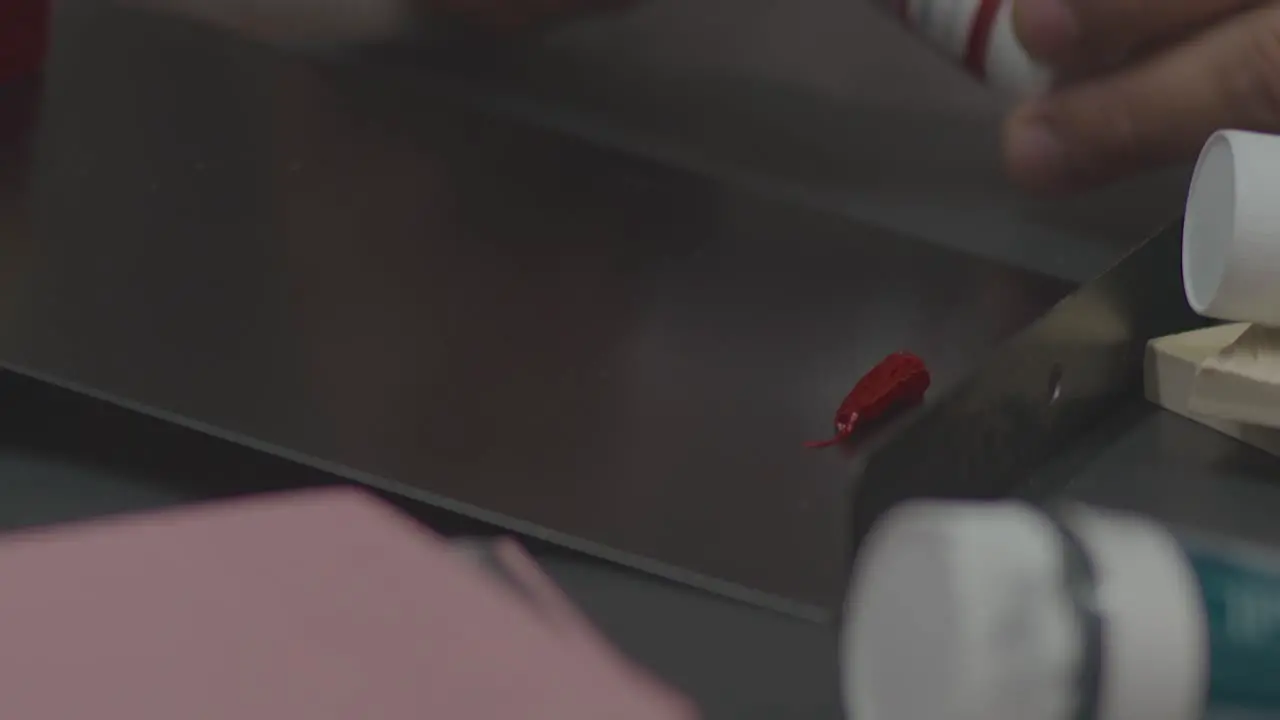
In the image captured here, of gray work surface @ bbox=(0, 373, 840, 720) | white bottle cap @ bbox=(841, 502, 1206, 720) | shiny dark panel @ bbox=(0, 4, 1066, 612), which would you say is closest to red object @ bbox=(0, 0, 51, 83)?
shiny dark panel @ bbox=(0, 4, 1066, 612)

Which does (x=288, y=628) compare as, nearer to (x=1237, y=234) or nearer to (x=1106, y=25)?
(x=1237, y=234)

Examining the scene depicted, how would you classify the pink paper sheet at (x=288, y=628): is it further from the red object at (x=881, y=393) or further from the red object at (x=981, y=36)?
the red object at (x=981, y=36)

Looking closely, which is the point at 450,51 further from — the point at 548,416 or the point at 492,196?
the point at 548,416

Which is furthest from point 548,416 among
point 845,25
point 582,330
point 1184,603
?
point 845,25

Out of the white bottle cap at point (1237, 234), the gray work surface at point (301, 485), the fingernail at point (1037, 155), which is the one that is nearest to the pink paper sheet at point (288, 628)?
the gray work surface at point (301, 485)

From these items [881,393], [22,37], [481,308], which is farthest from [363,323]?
[22,37]

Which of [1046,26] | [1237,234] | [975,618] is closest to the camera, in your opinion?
[975,618]

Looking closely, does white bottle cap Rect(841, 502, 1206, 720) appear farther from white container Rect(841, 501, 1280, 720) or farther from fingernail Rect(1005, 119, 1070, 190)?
fingernail Rect(1005, 119, 1070, 190)
